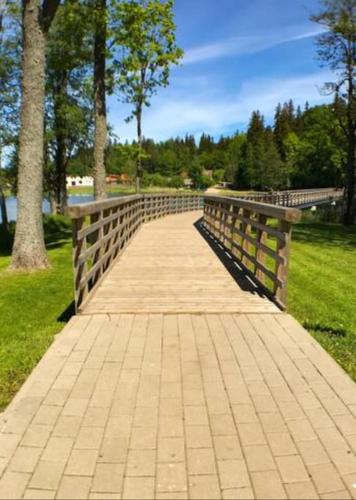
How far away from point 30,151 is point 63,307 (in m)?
3.42

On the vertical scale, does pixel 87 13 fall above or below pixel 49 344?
above

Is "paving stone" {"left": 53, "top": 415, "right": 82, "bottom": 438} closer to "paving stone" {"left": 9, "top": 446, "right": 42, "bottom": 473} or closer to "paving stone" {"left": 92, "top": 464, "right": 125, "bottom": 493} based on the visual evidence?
"paving stone" {"left": 9, "top": 446, "right": 42, "bottom": 473}

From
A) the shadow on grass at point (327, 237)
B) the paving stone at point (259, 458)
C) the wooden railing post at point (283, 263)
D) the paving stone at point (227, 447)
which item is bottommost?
the paving stone at point (259, 458)

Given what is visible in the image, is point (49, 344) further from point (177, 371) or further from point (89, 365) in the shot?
point (177, 371)

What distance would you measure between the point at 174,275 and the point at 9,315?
2.57 metres

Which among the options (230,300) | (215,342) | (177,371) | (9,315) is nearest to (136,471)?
(177,371)

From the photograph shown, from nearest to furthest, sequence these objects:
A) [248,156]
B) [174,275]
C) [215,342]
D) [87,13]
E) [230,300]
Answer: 1. [215,342]
2. [230,300]
3. [174,275]
4. [87,13]
5. [248,156]

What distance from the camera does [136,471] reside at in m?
2.29

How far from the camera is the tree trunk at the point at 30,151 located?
7.40m

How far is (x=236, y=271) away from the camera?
6969 mm

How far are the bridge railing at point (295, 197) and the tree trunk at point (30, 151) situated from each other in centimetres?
1700

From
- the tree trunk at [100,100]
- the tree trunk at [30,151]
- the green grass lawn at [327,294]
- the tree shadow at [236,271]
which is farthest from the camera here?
the tree trunk at [100,100]

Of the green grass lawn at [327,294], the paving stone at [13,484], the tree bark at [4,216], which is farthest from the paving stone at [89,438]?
the tree bark at [4,216]

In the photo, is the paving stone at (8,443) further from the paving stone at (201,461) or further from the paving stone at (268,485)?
the paving stone at (268,485)
